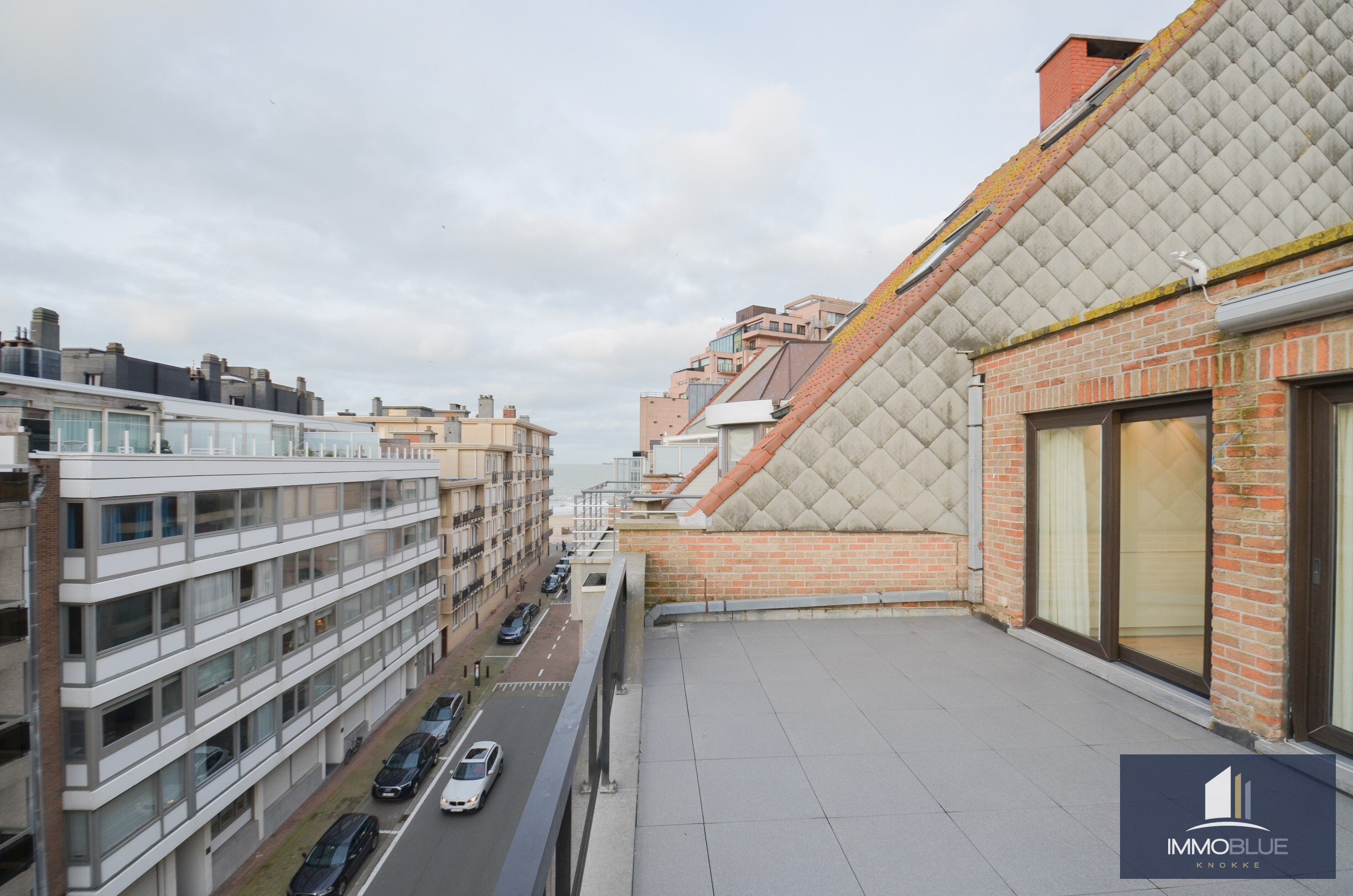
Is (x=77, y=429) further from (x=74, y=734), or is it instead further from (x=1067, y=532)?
(x=1067, y=532)

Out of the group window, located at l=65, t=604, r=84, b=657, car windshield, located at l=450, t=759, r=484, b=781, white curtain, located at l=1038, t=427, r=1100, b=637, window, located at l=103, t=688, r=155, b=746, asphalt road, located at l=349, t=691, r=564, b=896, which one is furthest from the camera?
car windshield, located at l=450, t=759, r=484, b=781

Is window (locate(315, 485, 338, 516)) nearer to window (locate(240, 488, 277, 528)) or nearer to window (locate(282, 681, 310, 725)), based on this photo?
window (locate(240, 488, 277, 528))

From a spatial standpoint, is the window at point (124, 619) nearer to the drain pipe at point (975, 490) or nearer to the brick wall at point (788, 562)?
the brick wall at point (788, 562)

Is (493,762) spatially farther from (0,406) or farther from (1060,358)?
(1060,358)

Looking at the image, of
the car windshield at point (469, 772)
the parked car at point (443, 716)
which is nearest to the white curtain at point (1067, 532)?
the car windshield at point (469, 772)

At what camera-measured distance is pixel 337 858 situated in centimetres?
1430

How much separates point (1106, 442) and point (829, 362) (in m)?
3.55

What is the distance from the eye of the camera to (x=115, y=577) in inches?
468

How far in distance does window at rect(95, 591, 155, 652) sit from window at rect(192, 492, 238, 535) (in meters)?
1.72

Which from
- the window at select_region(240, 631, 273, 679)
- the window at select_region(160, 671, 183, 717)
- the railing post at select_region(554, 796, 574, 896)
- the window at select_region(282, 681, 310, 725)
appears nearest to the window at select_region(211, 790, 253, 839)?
the window at select_region(282, 681, 310, 725)

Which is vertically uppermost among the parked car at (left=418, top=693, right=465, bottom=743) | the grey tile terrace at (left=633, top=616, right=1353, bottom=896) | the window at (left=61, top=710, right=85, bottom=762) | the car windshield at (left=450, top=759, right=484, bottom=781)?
the grey tile terrace at (left=633, top=616, right=1353, bottom=896)

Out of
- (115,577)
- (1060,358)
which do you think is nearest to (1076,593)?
(1060,358)

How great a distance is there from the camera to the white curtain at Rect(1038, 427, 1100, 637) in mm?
4348

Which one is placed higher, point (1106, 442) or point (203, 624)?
point (1106, 442)
